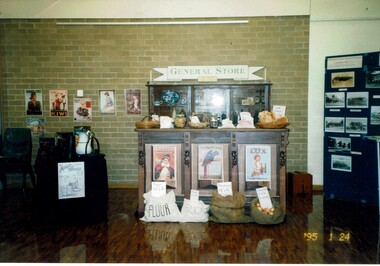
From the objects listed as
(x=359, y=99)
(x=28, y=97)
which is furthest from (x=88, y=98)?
(x=359, y=99)

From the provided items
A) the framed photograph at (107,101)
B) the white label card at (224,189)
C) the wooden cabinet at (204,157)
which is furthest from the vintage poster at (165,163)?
the framed photograph at (107,101)

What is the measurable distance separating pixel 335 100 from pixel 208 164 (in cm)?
260

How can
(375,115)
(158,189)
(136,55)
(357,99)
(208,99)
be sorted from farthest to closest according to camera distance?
(136,55) → (208,99) → (357,99) → (375,115) → (158,189)

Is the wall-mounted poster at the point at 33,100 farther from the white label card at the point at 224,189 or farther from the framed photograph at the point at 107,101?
the white label card at the point at 224,189

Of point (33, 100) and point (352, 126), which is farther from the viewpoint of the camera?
point (33, 100)

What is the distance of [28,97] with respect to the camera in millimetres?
6578

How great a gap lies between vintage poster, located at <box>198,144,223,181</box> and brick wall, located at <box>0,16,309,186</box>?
7.51ft

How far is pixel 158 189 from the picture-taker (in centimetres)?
452

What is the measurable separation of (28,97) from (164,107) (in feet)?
8.44

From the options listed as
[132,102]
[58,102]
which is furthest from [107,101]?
[58,102]

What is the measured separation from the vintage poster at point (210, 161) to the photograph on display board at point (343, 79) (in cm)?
246

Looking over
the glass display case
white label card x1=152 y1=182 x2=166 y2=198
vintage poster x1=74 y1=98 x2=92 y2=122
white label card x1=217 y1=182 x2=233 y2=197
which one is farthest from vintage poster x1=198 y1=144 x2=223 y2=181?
vintage poster x1=74 y1=98 x2=92 y2=122

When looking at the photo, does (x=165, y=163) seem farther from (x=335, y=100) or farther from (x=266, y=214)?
(x=335, y=100)

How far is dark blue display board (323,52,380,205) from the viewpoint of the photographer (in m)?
5.31
